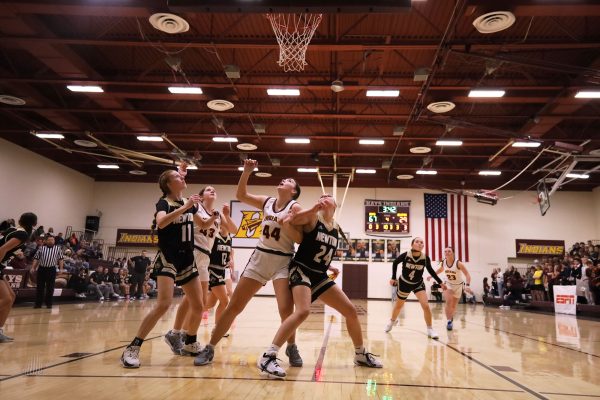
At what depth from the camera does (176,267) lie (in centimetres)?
491

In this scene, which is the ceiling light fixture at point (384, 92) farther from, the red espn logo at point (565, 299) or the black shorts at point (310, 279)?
the black shorts at point (310, 279)

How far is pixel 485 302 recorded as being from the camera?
24078 mm

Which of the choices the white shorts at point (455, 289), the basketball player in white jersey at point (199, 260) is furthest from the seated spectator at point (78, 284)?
the white shorts at point (455, 289)

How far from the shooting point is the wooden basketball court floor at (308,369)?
3.71m

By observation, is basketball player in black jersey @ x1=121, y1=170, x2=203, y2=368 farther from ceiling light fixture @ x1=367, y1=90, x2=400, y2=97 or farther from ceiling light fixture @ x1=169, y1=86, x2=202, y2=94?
ceiling light fixture @ x1=367, y1=90, x2=400, y2=97

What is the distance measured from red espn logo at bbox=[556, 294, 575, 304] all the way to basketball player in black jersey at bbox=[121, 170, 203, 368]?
15.8 metres

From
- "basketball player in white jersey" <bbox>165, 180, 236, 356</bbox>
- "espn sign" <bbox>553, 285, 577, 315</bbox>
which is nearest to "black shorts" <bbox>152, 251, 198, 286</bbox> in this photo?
"basketball player in white jersey" <bbox>165, 180, 236, 356</bbox>

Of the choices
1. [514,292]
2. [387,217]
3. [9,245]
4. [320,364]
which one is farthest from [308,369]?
[387,217]

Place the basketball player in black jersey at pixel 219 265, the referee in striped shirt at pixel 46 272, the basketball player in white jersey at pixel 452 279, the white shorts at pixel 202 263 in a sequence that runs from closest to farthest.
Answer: the white shorts at pixel 202 263 < the basketball player in black jersey at pixel 219 265 < the basketball player in white jersey at pixel 452 279 < the referee in striped shirt at pixel 46 272

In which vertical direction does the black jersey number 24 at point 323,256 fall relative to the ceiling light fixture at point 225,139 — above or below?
below

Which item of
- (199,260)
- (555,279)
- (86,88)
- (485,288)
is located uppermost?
(86,88)

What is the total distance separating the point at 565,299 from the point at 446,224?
33.9ft

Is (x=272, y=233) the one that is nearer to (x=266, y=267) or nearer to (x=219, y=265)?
(x=266, y=267)

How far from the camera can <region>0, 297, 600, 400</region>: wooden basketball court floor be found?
371 centimetres
